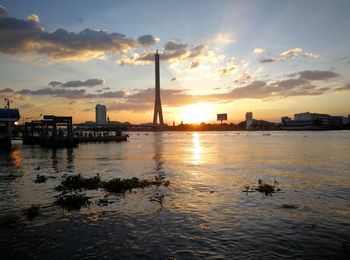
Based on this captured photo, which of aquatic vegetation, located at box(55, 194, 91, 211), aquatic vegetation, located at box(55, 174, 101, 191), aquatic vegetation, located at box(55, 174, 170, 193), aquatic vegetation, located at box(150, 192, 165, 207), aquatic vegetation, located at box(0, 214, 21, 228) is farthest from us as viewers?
aquatic vegetation, located at box(55, 174, 101, 191)

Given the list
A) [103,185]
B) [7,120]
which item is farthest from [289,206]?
[7,120]

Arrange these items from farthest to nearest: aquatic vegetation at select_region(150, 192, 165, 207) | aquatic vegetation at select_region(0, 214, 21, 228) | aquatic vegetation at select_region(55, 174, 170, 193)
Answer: aquatic vegetation at select_region(55, 174, 170, 193)
aquatic vegetation at select_region(150, 192, 165, 207)
aquatic vegetation at select_region(0, 214, 21, 228)

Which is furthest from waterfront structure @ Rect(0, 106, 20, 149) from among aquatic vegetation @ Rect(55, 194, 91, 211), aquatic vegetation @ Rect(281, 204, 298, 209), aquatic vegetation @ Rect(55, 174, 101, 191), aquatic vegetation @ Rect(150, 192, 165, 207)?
aquatic vegetation @ Rect(281, 204, 298, 209)

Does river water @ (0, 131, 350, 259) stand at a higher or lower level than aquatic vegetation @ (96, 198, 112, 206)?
lower

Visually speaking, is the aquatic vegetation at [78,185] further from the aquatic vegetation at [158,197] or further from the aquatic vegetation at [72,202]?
the aquatic vegetation at [158,197]

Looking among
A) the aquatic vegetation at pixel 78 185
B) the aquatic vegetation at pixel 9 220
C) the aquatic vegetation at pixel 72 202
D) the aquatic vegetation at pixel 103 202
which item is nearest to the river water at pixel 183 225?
the aquatic vegetation at pixel 9 220

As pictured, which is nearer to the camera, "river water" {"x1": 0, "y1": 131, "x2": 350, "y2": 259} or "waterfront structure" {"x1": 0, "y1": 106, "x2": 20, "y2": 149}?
"river water" {"x1": 0, "y1": 131, "x2": 350, "y2": 259}

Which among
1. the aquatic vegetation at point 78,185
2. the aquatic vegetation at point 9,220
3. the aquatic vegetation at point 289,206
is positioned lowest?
the aquatic vegetation at point 289,206

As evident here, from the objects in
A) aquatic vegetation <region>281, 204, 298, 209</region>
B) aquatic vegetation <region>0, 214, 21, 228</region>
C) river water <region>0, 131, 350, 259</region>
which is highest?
aquatic vegetation <region>0, 214, 21, 228</region>

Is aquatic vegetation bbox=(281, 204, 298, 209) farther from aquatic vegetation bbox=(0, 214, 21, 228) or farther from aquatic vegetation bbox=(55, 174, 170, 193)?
aquatic vegetation bbox=(0, 214, 21, 228)

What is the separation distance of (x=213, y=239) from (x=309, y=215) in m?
6.81

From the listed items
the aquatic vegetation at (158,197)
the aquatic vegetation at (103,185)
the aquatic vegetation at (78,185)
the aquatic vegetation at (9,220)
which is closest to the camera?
the aquatic vegetation at (9,220)

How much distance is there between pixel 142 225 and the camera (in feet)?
51.4

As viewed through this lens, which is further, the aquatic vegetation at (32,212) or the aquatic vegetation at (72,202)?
the aquatic vegetation at (72,202)
